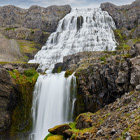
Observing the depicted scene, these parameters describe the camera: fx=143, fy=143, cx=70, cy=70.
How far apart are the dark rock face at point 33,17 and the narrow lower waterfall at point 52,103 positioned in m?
40.6

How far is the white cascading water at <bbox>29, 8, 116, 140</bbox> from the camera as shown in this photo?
17594 mm

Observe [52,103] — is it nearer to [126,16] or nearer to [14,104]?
[14,104]

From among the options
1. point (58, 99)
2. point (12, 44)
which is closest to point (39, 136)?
point (58, 99)

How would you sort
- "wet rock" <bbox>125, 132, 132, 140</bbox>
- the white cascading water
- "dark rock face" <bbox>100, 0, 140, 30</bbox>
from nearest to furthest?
1. "wet rock" <bbox>125, 132, 132, 140</bbox>
2. the white cascading water
3. "dark rock face" <bbox>100, 0, 140, 30</bbox>

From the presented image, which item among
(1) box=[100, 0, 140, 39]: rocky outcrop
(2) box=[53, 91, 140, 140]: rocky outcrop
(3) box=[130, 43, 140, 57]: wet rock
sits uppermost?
(1) box=[100, 0, 140, 39]: rocky outcrop

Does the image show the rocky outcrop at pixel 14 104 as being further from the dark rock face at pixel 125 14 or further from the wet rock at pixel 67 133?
the dark rock face at pixel 125 14

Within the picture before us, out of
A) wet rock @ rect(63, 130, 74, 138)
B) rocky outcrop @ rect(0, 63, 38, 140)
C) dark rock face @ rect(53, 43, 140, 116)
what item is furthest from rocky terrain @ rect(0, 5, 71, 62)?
wet rock @ rect(63, 130, 74, 138)

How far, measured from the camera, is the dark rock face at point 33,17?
2277 inches

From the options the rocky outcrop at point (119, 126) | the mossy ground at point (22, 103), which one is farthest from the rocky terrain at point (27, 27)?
the rocky outcrop at point (119, 126)

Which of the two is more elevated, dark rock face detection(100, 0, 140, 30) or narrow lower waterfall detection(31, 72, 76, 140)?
dark rock face detection(100, 0, 140, 30)

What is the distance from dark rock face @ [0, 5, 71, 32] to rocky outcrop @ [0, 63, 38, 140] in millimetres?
41040

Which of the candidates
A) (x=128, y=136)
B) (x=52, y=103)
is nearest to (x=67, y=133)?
(x=128, y=136)

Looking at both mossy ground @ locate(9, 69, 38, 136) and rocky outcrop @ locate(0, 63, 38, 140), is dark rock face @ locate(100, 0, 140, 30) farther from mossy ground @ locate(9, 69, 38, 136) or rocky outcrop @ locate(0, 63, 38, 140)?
rocky outcrop @ locate(0, 63, 38, 140)

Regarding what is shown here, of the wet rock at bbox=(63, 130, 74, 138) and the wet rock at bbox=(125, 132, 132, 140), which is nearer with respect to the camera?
the wet rock at bbox=(125, 132, 132, 140)
